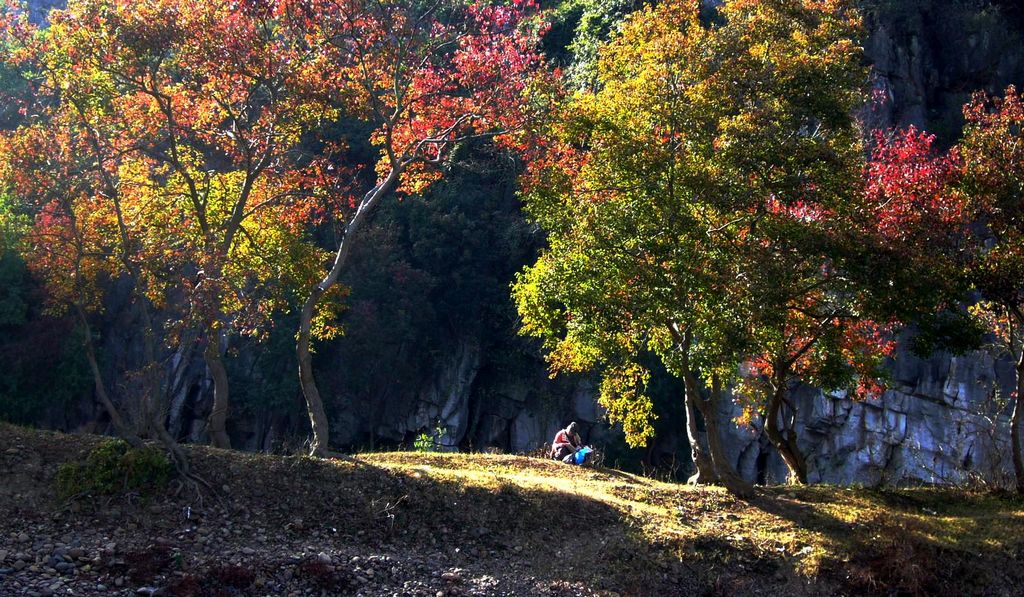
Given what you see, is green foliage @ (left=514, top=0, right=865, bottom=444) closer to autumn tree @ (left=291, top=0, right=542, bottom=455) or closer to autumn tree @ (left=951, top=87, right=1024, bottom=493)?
autumn tree @ (left=291, top=0, right=542, bottom=455)

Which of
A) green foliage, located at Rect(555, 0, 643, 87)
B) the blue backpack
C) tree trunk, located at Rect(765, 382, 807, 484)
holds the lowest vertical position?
the blue backpack

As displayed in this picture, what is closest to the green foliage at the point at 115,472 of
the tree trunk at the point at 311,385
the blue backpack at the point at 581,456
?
the tree trunk at the point at 311,385

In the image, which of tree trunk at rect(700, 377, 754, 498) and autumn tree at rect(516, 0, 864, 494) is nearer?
autumn tree at rect(516, 0, 864, 494)

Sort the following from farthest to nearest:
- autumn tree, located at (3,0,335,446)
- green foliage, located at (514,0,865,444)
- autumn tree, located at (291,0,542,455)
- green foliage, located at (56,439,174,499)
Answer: autumn tree, located at (291,0,542,455) < green foliage, located at (514,0,865,444) < autumn tree, located at (3,0,335,446) < green foliage, located at (56,439,174,499)

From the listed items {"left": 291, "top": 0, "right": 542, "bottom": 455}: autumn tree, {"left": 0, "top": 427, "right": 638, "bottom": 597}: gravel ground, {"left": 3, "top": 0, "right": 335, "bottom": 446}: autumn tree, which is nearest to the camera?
{"left": 0, "top": 427, "right": 638, "bottom": 597}: gravel ground

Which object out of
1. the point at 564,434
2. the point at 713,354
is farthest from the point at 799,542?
the point at 564,434

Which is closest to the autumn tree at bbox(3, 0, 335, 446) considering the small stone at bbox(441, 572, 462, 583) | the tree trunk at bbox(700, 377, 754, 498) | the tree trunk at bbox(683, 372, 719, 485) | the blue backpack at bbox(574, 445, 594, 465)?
Result: the small stone at bbox(441, 572, 462, 583)

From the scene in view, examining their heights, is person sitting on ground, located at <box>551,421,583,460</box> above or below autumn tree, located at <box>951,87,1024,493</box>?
below

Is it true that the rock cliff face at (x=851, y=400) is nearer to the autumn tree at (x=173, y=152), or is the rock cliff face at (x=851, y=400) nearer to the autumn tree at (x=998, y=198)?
the autumn tree at (x=173, y=152)

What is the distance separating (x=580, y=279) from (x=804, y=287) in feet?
9.33

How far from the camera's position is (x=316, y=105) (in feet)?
39.2

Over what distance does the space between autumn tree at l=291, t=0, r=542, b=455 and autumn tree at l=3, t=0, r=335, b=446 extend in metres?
0.49

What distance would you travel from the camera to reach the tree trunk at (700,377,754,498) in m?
12.2

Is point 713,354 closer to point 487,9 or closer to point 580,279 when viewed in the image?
point 580,279
